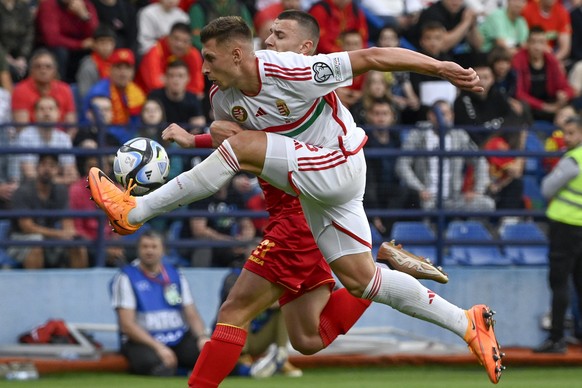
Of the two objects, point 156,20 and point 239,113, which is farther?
point 156,20

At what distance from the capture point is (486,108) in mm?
13328

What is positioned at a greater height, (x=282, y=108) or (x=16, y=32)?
(x=16, y=32)

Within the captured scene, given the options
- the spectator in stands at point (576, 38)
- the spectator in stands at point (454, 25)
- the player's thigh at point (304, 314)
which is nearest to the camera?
the player's thigh at point (304, 314)

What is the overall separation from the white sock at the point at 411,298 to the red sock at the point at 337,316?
15.6 inches

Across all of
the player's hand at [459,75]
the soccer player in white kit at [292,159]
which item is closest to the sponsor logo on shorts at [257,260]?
the soccer player in white kit at [292,159]

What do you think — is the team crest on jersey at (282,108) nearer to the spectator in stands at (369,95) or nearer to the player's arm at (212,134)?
the player's arm at (212,134)

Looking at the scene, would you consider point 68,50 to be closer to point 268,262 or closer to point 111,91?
point 111,91

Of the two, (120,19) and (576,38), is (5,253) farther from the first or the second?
(576,38)

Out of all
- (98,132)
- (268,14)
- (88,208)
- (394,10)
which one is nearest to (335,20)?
(268,14)

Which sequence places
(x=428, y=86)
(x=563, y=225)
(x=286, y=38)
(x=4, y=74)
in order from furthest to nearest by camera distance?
1. (x=428, y=86)
2. (x=4, y=74)
3. (x=563, y=225)
4. (x=286, y=38)

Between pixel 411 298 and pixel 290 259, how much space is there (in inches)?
31.0

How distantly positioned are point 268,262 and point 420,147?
4.87 meters

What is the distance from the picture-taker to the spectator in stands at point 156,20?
13.9 metres

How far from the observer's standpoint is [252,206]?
1205 cm
